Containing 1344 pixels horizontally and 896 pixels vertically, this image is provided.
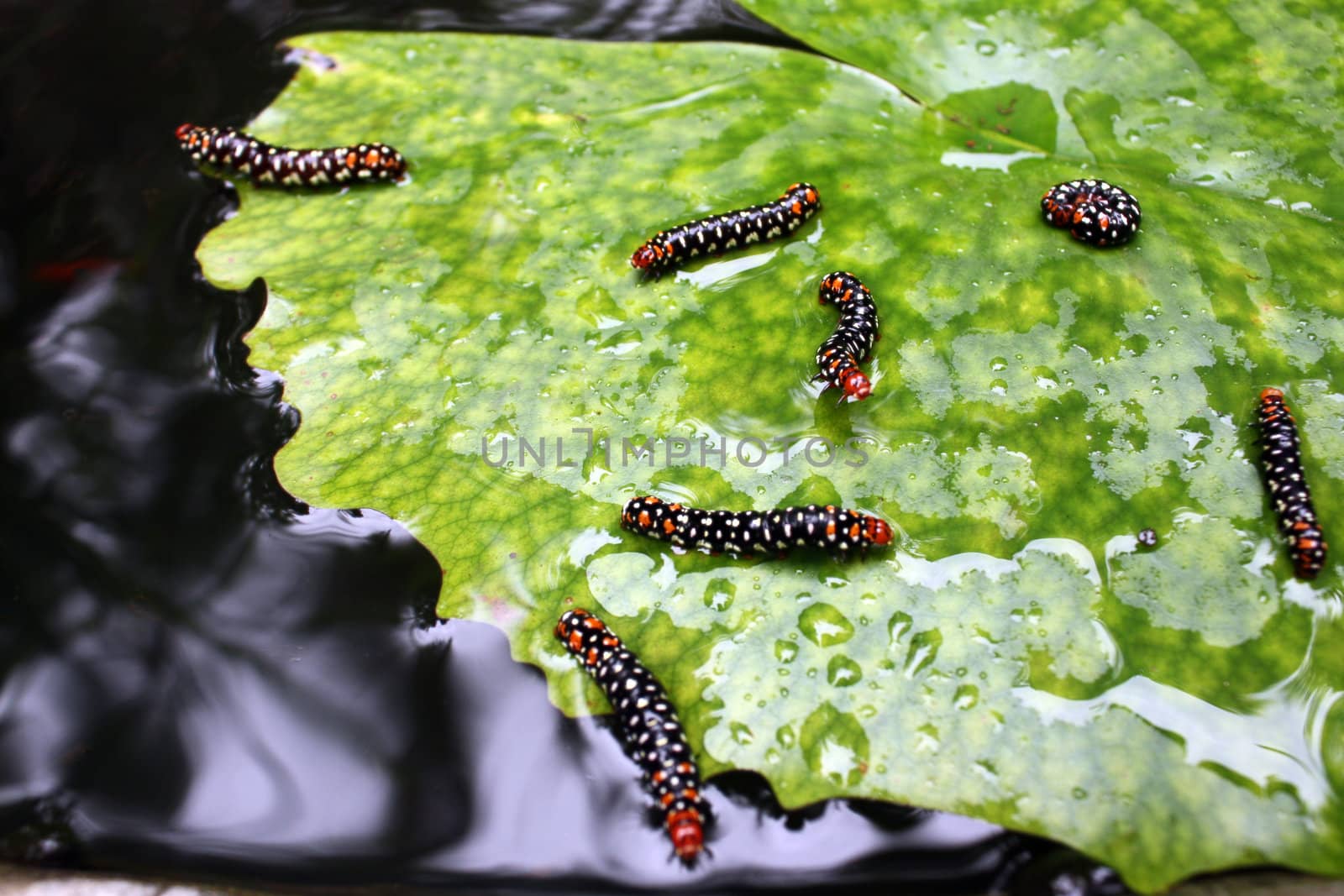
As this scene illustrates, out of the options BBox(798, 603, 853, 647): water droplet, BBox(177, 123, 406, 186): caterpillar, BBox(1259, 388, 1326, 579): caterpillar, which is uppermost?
BBox(177, 123, 406, 186): caterpillar

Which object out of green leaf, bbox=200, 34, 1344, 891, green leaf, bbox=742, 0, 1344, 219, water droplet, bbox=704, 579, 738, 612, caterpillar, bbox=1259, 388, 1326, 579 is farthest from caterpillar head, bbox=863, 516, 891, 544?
green leaf, bbox=742, 0, 1344, 219

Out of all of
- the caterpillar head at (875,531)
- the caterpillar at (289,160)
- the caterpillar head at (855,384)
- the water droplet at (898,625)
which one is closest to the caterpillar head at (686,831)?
the water droplet at (898,625)

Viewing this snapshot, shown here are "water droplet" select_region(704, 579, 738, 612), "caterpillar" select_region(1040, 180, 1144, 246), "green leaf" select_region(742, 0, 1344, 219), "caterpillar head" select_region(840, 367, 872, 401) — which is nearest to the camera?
"water droplet" select_region(704, 579, 738, 612)

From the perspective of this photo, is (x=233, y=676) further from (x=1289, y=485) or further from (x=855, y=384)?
(x=1289, y=485)

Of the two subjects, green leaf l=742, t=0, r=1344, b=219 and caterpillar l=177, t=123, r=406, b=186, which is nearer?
green leaf l=742, t=0, r=1344, b=219

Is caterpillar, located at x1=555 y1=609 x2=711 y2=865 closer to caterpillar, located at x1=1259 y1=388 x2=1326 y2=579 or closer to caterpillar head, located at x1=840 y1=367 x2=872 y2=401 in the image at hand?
caterpillar head, located at x1=840 y1=367 x2=872 y2=401

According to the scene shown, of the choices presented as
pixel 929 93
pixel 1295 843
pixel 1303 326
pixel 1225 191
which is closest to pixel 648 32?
pixel 929 93

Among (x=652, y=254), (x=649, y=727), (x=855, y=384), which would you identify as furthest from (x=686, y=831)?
(x=652, y=254)
